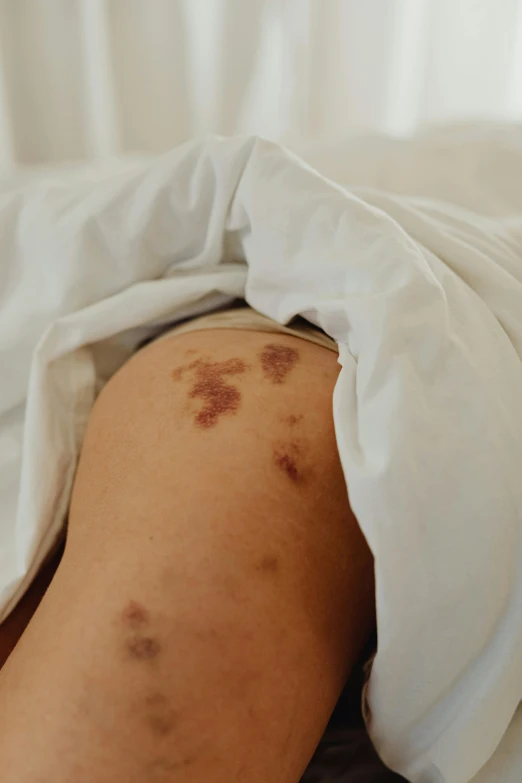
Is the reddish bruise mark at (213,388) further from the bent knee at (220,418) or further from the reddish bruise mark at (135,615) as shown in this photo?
the reddish bruise mark at (135,615)

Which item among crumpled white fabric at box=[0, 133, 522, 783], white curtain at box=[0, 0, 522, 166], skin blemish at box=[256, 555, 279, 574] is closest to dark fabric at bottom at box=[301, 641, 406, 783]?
crumpled white fabric at box=[0, 133, 522, 783]

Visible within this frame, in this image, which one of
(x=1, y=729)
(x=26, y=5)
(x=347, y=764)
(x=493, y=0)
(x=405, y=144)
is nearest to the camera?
(x=1, y=729)

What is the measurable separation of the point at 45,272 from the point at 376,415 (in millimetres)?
393

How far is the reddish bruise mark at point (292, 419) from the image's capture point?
493mm

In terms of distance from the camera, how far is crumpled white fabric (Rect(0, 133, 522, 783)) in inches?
16.6

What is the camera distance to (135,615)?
0.40 meters

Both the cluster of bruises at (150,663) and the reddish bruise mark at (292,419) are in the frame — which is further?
the reddish bruise mark at (292,419)

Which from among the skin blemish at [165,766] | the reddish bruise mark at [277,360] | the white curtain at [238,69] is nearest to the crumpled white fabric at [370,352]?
the reddish bruise mark at [277,360]

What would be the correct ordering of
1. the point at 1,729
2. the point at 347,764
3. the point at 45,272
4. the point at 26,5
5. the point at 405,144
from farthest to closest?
the point at 26,5, the point at 405,144, the point at 45,272, the point at 347,764, the point at 1,729

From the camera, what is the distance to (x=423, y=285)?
0.48 metres

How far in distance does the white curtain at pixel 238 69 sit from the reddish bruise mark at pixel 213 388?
86 centimetres

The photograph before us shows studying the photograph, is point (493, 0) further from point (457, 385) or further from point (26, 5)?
point (457, 385)

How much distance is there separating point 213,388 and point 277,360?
0.21 ft

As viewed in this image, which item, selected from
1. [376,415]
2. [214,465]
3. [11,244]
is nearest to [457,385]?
[376,415]
